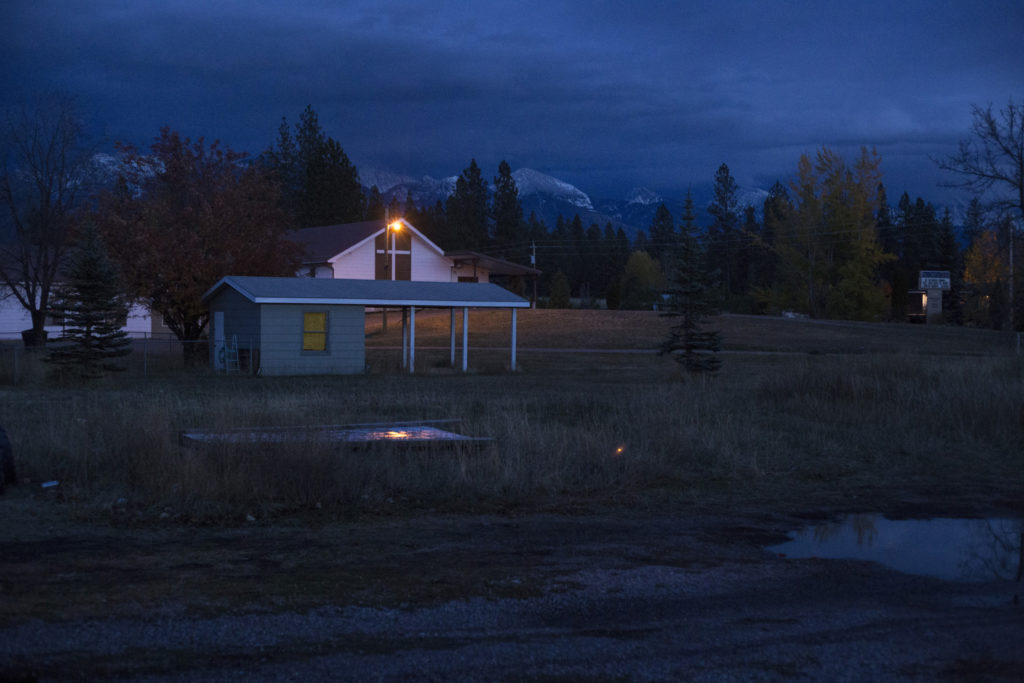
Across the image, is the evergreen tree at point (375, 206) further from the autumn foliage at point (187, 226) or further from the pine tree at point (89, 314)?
the pine tree at point (89, 314)

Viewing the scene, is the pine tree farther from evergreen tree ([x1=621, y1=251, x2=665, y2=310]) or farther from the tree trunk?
evergreen tree ([x1=621, y1=251, x2=665, y2=310])

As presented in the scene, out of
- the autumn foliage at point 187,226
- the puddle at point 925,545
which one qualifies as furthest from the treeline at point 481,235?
the puddle at point 925,545

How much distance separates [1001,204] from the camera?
28766 mm

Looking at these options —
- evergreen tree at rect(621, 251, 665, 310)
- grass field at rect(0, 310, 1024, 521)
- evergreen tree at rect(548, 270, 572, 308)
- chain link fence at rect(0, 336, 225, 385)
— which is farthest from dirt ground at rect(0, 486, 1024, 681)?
evergreen tree at rect(621, 251, 665, 310)

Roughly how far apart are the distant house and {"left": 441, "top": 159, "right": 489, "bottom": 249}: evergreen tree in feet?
64.5

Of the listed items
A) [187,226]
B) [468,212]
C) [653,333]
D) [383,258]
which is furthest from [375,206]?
[187,226]

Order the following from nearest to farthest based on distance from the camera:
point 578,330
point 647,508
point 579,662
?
point 579,662 < point 647,508 < point 578,330

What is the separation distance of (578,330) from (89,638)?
42.5 m

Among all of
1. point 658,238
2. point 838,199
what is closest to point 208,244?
point 838,199

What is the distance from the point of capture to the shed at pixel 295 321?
89.3 ft

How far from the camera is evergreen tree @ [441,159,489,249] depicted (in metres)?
75.5

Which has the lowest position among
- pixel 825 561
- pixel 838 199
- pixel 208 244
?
pixel 825 561

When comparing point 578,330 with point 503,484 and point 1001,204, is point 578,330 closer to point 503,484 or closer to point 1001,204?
point 1001,204

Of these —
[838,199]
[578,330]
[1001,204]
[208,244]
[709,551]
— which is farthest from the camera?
[838,199]
